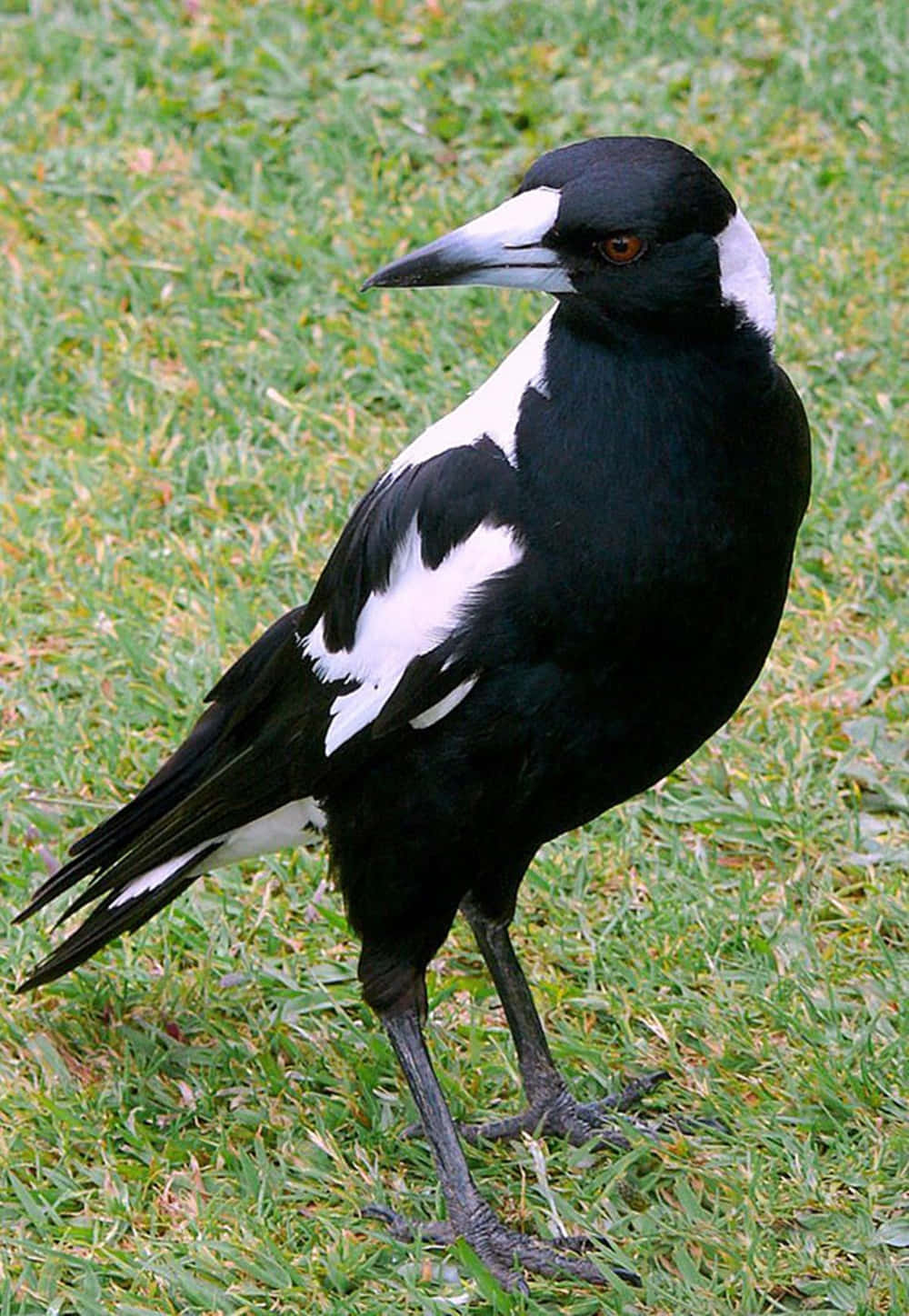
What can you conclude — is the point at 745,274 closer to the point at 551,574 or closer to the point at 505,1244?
the point at 551,574

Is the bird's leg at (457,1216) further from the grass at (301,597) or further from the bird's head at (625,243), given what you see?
the bird's head at (625,243)

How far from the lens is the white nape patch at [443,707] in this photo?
2.15m

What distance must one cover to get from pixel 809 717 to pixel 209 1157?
1.17m

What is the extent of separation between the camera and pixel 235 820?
2.49 metres

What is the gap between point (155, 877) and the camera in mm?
2578

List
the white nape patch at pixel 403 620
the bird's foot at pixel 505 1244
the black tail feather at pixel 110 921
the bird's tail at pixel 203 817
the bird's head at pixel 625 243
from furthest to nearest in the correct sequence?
the black tail feather at pixel 110 921
the bird's tail at pixel 203 817
the bird's foot at pixel 505 1244
the white nape patch at pixel 403 620
the bird's head at pixel 625 243

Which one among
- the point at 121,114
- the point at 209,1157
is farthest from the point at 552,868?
the point at 121,114

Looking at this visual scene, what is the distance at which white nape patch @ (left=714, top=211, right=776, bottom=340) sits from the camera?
204cm

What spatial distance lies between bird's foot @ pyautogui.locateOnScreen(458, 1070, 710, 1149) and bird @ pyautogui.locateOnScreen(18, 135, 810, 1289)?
17cm

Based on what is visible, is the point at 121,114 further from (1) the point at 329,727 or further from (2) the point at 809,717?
(1) the point at 329,727

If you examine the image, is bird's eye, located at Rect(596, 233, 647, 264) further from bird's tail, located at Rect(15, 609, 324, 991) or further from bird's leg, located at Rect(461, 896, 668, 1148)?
bird's leg, located at Rect(461, 896, 668, 1148)

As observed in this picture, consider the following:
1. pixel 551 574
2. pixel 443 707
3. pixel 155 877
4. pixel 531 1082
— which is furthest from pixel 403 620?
pixel 531 1082

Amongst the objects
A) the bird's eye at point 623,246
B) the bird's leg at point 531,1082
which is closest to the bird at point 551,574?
the bird's eye at point 623,246

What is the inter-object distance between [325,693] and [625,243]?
650 mm
